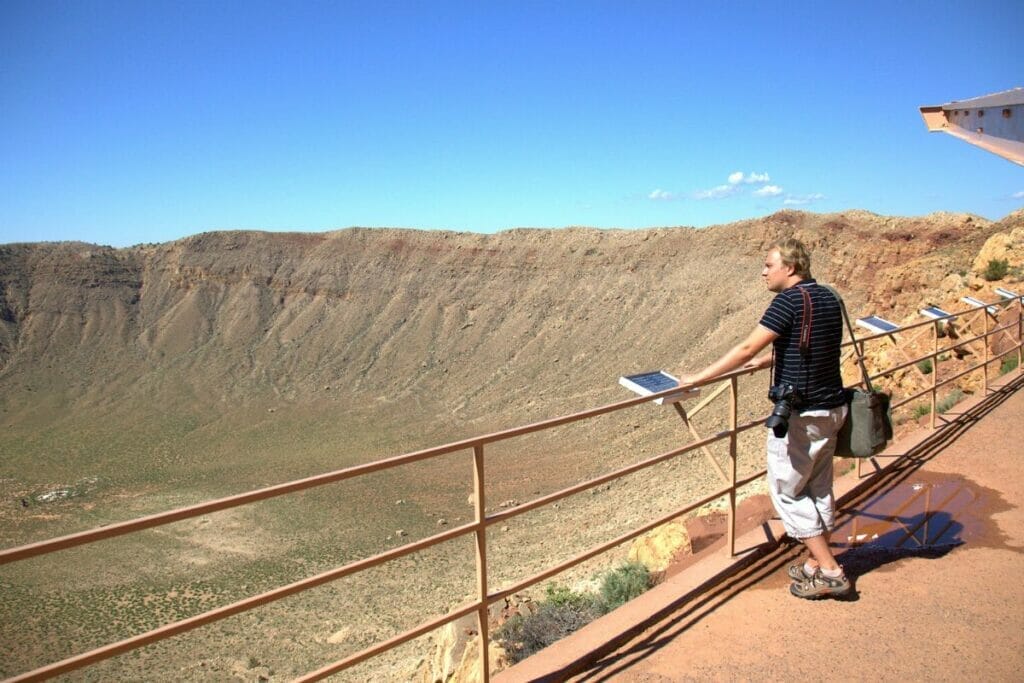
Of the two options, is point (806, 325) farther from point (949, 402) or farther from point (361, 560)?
point (949, 402)

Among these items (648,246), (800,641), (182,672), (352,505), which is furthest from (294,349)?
(800,641)

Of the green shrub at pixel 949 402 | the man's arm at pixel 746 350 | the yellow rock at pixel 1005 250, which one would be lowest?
the green shrub at pixel 949 402

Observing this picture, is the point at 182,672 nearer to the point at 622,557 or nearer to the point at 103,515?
the point at 622,557

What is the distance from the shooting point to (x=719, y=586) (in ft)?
14.9

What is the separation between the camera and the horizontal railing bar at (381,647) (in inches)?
121

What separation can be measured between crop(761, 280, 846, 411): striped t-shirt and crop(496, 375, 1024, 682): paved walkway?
123 cm

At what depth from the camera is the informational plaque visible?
411 centimetres

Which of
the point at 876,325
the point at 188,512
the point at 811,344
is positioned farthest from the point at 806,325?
the point at 876,325

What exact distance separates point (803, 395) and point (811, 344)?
0.29m

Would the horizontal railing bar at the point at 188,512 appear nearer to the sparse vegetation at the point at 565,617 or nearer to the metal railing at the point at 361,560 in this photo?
the metal railing at the point at 361,560

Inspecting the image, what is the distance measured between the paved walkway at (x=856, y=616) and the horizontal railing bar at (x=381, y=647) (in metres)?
0.50

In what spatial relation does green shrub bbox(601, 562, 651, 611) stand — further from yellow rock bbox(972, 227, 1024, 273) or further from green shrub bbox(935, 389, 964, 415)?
yellow rock bbox(972, 227, 1024, 273)

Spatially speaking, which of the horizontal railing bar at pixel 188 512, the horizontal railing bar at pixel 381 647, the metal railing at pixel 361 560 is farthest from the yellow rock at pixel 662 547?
the horizontal railing bar at pixel 188 512

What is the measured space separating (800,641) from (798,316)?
1.71 metres
